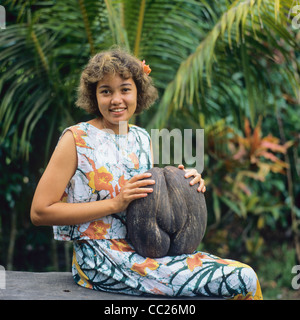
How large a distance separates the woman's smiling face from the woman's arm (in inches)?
12.0

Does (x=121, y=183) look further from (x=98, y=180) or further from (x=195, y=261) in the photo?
(x=195, y=261)

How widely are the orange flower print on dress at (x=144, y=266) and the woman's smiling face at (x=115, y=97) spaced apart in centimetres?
67

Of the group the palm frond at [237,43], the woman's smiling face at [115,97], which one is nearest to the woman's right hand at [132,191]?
the woman's smiling face at [115,97]

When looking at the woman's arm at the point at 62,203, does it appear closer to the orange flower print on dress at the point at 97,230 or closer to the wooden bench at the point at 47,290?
the orange flower print on dress at the point at 97,230

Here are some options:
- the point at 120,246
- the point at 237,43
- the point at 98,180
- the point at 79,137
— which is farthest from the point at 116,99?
the point at 237,43

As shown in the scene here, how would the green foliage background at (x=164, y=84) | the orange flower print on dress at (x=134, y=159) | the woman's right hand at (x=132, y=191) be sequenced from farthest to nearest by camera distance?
the green foliage background at (x=164, y=84)
the orange flower print on dress at (x=134, y=159)
the woman's right hand at (x=132, y=191)

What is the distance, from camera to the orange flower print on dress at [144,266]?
176 centimetres

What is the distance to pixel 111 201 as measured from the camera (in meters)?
1.78

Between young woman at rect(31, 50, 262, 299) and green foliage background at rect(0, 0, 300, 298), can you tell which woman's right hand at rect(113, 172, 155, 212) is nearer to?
young woman at rect(31, 50, 262, 299)

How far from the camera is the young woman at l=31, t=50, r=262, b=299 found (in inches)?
68.7

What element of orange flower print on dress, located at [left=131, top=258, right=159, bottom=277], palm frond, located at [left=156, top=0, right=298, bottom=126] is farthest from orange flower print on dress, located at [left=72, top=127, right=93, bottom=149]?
palm frond, located at [left=156, top=0, right=298, bottom=126]

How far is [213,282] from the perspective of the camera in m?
1.73

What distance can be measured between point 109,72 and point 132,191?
565 mm
